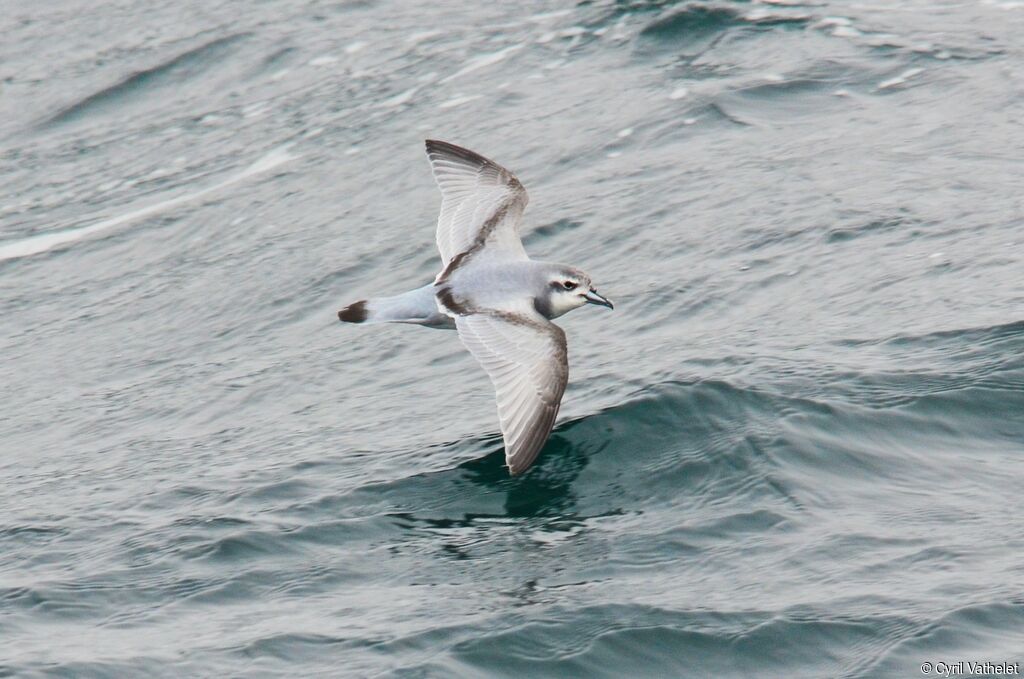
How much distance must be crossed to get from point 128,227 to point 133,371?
11.6 ft

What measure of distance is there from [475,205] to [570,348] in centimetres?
132

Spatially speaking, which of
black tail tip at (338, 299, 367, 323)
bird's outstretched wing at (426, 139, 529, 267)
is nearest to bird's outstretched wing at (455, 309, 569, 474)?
Result: black tail tip at (338, 299, 367, 323)

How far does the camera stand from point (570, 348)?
37.0 feet

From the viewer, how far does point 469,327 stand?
30.4ft

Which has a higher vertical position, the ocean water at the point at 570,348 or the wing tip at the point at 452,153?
the wing tip at the point at 452,153

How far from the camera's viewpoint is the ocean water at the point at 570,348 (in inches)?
293

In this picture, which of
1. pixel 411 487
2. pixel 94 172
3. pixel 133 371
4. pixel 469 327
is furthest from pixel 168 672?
pixel 94 172

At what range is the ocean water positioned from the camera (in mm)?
7441

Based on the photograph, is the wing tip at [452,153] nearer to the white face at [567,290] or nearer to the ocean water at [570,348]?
the ocean water at [570,348]

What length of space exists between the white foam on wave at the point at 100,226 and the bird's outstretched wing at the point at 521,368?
7.34m

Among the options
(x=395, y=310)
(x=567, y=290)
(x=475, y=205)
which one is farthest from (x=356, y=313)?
(x=475, y=205)

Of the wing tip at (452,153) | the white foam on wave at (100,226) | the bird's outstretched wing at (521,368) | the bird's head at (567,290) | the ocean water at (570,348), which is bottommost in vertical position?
the white foam on wave at (100,226)

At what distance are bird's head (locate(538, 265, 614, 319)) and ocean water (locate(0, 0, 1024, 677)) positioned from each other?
2.37ft

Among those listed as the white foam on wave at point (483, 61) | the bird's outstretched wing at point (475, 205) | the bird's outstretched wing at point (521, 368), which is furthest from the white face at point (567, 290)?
the white foam on wave at point (483, 61)
